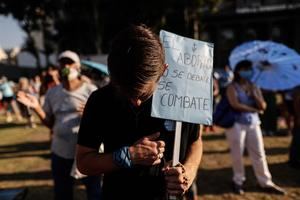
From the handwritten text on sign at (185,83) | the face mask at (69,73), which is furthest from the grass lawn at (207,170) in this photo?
the handwritten text on sign at (185,83)

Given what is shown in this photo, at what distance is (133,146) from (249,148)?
3504 mm

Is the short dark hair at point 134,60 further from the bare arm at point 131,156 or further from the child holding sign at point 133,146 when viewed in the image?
the bare arm at point 131,156

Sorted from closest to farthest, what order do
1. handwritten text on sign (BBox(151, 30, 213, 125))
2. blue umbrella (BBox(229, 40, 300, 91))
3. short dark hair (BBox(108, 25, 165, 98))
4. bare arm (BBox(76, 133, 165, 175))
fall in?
short dark hair (BBox(108, 25, 165, 98)) < bare arm (BBox(76, 133, 165, 175)) < handwritten text on sign (BBox(151, 30, 213, 125)) < blue umbrella (BBox(229, 40, 300, 91))

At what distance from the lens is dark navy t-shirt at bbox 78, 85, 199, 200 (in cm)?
194

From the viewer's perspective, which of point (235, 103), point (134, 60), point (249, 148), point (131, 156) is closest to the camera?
point (134, 60)

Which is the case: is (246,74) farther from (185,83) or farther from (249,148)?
(185,83)

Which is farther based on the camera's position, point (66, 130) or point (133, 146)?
point (66, 130)

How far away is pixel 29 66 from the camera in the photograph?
1719 inches

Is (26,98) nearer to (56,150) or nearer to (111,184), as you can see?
(56,150)

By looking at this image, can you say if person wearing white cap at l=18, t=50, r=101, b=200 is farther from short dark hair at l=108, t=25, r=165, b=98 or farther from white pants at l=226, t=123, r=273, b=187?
white pants at l=226, t=123, r=273, b=187

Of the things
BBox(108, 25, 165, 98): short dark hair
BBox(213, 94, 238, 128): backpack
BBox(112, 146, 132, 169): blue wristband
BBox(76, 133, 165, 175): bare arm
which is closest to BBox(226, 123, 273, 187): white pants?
BBox(213, 94, 238, 128): backpack

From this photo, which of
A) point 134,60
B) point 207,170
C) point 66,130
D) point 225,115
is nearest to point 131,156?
point 134,60

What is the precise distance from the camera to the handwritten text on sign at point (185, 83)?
1914 mm

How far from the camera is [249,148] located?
5.00 meters
